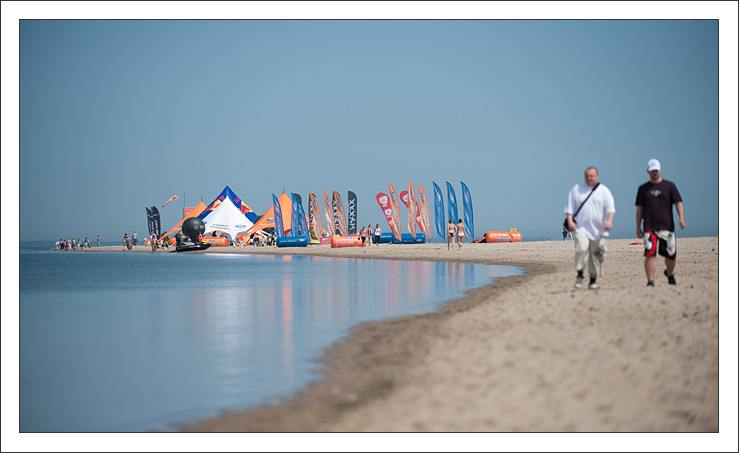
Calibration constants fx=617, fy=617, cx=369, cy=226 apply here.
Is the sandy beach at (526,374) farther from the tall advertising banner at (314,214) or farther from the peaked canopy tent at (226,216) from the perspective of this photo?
the peaked canopy tent at (226,216)

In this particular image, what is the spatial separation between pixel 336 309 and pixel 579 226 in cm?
378

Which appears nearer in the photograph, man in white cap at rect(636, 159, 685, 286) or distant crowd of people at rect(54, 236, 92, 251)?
man in white cap at rect(636, 159, 685, 286)

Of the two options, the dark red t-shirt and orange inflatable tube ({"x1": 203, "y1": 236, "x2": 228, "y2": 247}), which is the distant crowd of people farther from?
the dark red t-shirt

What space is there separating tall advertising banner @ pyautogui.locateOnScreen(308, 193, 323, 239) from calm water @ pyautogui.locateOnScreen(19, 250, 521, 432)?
35.5 m

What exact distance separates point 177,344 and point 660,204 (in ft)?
20.3

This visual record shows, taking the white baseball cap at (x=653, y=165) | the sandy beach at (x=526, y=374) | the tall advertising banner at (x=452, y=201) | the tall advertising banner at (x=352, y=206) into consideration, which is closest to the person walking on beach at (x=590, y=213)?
the white baseball cap at (x=653, y=165)

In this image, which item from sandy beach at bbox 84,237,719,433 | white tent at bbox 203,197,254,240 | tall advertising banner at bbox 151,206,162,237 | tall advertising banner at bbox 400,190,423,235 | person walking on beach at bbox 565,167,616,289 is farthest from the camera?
tall advertising banner at bbox 151,206,162,237

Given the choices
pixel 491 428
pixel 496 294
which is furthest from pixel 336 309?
pixel 491 428

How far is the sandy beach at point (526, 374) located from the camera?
3.80m

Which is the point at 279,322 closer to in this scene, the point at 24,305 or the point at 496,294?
the point at 496,294

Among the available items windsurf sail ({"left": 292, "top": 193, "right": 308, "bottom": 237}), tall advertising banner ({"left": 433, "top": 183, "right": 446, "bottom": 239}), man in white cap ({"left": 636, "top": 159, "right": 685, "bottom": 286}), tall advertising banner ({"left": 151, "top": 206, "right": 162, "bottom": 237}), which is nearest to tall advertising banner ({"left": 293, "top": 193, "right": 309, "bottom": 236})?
windsurf sail ({"left": 292, "top": 193, "right": 308, "bottom": 237})

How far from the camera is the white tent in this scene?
2309 inches

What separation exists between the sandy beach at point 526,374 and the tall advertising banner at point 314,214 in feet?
137

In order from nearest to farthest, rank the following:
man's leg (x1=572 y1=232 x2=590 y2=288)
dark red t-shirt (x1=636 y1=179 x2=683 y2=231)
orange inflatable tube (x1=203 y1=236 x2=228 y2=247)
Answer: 1. dark red t-shirt (x1=636 y1=179 x2=683 y2=231)
2. man's leg (x1=572 y1=232 x2=590 y2=288)
3. orange inflatable tube (x1=203 y1=236 x2=228 y2=247)
